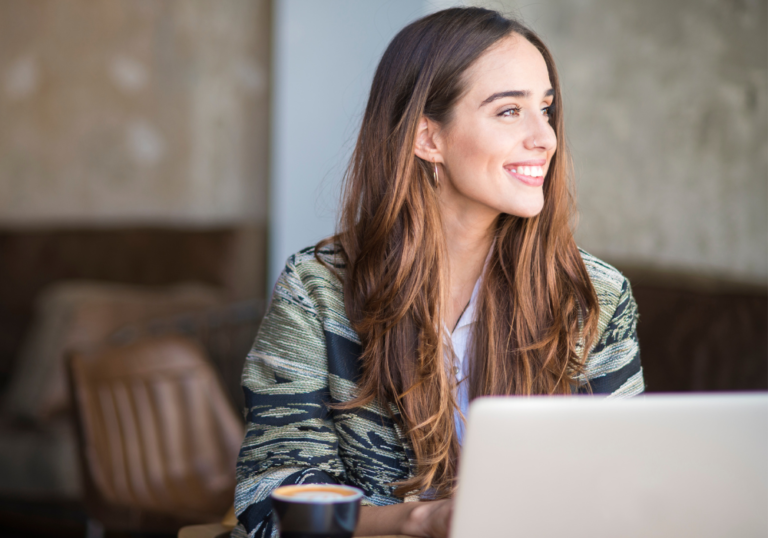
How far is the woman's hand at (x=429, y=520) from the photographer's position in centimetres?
72

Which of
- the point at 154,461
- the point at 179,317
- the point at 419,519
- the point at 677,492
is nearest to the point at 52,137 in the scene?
the point at 179,317

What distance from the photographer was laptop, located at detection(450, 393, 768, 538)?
0.53m

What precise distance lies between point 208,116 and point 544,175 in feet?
9.51

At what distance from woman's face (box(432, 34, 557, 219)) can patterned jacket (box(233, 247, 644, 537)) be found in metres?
0.19

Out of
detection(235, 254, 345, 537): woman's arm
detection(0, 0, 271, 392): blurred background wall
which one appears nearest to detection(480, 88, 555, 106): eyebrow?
detection(235, 254, 345, 537): woman's arm

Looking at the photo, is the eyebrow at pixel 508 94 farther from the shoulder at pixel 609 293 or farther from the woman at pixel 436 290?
the shoulder at pixel 609 293

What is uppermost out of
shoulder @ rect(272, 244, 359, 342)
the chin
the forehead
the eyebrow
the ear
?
the forehead

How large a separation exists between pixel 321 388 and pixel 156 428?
0.90 meters

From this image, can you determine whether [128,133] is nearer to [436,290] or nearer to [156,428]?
[156,428]

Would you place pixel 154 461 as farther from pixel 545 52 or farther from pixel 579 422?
pixel 579 422

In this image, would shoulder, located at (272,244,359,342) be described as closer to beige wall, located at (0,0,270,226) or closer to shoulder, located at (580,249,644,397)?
shoulder, located at (580,249,644,397)

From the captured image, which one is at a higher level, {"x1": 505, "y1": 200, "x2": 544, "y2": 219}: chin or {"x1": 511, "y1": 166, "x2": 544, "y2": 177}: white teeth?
{"x1": 511, "y1": 166, "x2": 544, "y2": 177}: white teeth

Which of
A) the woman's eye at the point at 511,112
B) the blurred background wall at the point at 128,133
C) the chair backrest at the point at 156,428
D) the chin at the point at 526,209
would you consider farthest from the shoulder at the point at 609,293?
the blurred background wall at the point at 128,133

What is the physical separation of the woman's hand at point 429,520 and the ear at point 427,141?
23.3 inches
